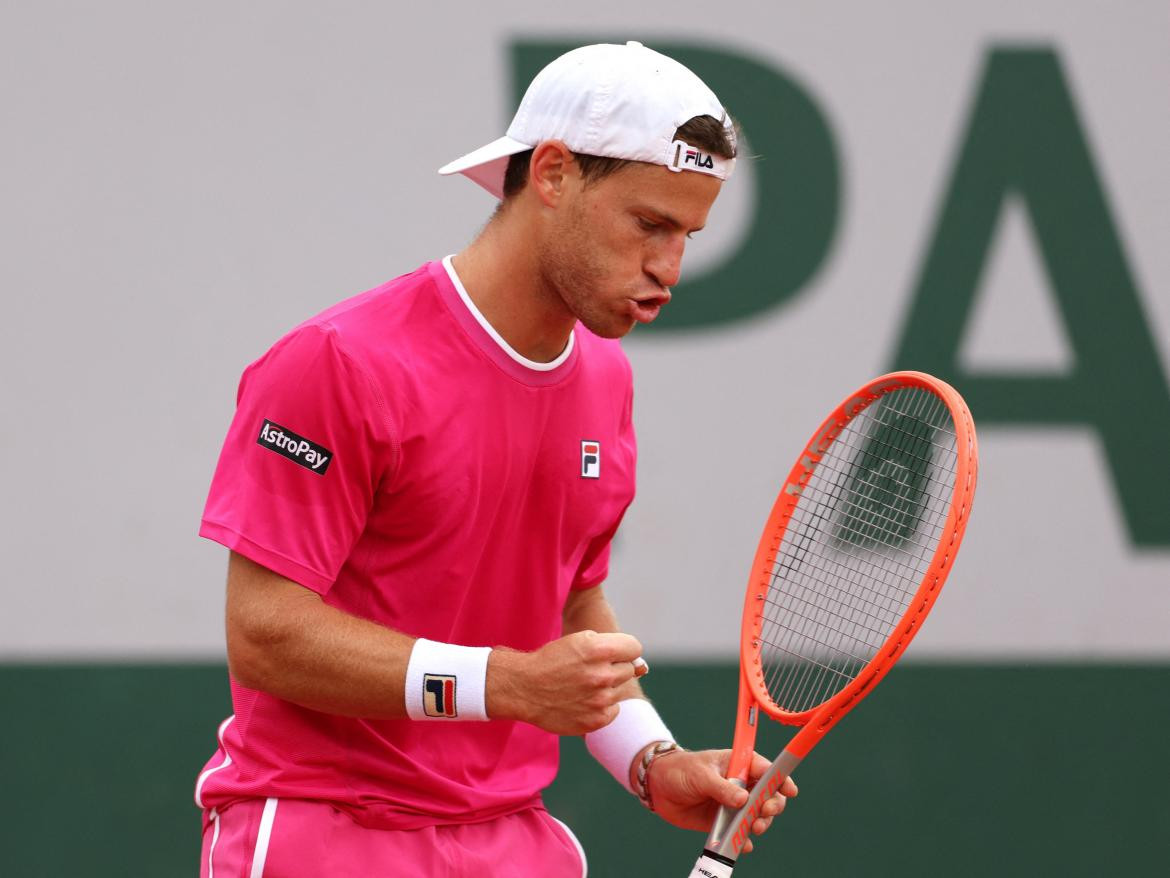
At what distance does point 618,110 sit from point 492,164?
0.25 m

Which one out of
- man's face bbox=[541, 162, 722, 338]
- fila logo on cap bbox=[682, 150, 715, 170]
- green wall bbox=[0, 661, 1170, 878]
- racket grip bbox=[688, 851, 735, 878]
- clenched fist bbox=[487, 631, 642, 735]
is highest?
fila logo on cap bbox=[682, 150, 715, 170]

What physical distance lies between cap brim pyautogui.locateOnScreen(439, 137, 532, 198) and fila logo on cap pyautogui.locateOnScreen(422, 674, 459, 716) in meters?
0.71

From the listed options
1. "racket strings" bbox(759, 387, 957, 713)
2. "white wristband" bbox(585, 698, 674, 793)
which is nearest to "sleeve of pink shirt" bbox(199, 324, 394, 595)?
"white wristband" bbox(585, 698, 674, 793)

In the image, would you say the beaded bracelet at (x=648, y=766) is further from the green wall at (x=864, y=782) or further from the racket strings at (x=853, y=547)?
the green wall at (x=864, y=782)

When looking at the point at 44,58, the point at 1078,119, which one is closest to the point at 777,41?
the point at 1078,119

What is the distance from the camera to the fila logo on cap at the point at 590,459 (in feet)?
7.70

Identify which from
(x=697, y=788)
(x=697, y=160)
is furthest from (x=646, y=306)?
(x=697, y=788)

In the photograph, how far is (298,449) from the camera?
2.06m

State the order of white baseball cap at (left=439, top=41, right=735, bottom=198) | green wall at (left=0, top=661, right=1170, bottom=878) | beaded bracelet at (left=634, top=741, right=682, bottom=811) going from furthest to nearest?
green wall at (left=0, top=661, right=1170, bottom=878) < beaded bracelet at (left=634, top=741, right=682, bottom=811) < white baseball cap at (left=439, top=41, right=735, bottom=198)

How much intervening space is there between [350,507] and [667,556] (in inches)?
85.5

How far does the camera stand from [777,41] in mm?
4238

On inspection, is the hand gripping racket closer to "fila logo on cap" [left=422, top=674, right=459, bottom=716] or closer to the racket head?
the racket head

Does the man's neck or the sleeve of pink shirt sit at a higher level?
the man's neck

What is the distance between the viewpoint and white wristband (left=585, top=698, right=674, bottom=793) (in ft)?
8.18
